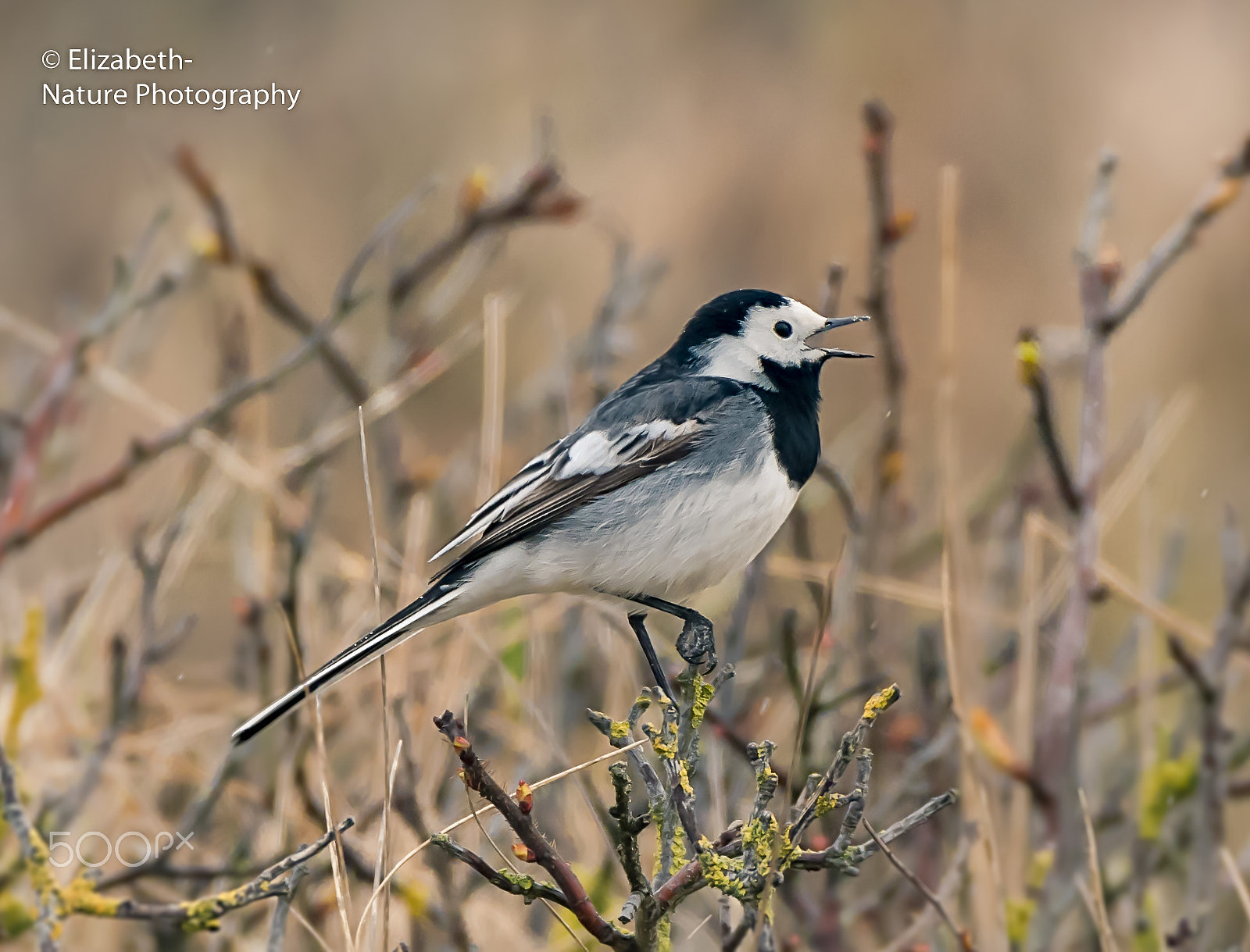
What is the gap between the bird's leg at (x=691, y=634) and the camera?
2.50 m

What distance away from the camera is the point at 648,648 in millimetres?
2707

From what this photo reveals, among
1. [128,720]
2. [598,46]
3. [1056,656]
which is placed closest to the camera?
[1056,656]

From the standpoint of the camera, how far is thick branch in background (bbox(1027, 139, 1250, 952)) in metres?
2.52

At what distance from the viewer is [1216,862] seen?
2.67 m

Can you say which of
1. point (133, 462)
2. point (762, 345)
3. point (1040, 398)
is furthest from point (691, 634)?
point (133, 462)

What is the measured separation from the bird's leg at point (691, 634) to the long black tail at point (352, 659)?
17.1 inches

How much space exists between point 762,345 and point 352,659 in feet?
3.72

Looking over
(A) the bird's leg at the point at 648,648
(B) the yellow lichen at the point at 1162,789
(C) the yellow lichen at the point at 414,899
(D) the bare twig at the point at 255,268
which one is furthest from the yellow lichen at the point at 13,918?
(B) the yellow lichen at the point at 1162,789

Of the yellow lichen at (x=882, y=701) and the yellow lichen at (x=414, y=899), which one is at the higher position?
the yellow lichen at (x=882, y=701)

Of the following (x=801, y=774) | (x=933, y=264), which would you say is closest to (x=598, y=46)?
(x=933, y=264)

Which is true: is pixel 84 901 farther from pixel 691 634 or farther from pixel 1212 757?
pixel 1212 757

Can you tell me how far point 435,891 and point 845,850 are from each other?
1395 millimetres

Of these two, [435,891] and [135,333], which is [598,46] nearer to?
[135,333]

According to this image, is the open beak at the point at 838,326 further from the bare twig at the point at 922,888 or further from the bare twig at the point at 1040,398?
the bare twig at the point at 922,888
